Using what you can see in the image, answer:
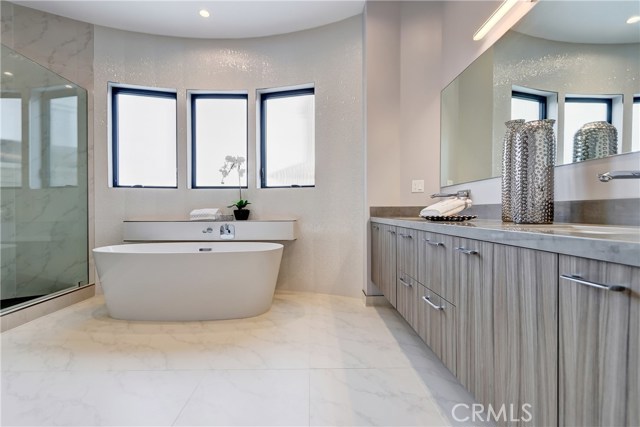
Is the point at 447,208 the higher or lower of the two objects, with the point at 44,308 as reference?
higher

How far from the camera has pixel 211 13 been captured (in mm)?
2732

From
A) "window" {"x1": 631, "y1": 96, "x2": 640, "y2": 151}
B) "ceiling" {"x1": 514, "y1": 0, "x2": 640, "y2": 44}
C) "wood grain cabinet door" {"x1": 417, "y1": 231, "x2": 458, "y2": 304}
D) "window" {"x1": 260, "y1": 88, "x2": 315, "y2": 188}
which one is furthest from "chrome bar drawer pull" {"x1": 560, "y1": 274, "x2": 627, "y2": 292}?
"window" {"x1": 260, "y1": 88, "x2": 315, "y2": 188}

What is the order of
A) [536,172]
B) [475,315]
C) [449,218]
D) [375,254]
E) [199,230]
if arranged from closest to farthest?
1. [475,315]
2. [536,172]
3. [449,218]
4. [375,254]
5. [199,230]

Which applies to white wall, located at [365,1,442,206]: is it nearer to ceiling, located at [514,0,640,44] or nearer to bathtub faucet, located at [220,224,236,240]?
ceiling, located at [514,0,640,44]

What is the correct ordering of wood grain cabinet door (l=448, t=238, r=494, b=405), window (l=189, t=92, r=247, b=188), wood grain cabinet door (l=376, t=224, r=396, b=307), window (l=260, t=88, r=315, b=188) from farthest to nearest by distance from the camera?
1. window (l=189, t=92, r=247, b=188)
2. window (l=260, t=88, r=315, b=188)
3. wood grain cabinet door (l=376, t=224, r=396, b=307)
4. wood grain cabinet door (l=448, t=238, r=494, b=405)

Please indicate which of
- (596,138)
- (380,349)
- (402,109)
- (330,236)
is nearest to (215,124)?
(330,236)

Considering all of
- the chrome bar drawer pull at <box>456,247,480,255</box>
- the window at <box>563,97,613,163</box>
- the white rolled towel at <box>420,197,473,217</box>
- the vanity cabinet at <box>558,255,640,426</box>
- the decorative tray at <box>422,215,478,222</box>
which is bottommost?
the vanity cabinet at <box>558,255,640,426</box>

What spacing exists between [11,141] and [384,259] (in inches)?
122

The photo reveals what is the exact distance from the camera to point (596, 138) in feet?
3.91

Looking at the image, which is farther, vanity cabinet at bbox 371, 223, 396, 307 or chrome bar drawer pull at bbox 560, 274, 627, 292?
vanity cabinet at bbox 371, 223, 396, 307

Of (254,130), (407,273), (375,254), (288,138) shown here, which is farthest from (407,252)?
(254,130)

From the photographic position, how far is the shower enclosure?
7.72 feet

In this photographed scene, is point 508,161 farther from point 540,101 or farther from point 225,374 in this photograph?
point 225,374
